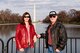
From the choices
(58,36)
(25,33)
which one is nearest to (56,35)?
(58,36)

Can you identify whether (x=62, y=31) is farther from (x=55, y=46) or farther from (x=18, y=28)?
(x=18, y=28)

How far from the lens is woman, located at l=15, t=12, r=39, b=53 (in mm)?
5375

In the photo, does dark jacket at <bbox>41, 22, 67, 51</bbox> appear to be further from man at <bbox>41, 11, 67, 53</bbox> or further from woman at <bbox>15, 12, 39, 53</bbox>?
woman at <bbox>15, 12, 39, 53</bbox>

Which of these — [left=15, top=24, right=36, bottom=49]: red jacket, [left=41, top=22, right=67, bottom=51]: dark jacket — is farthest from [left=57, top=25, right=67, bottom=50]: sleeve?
[left=15, top=24, right=36, bottom=49]: red jacket

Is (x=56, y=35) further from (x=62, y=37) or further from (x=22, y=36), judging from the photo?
(x=22, y=36)

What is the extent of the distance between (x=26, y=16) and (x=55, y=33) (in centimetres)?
75

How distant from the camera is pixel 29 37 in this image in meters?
5.43

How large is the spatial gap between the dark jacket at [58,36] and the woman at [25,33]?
20.6 inches

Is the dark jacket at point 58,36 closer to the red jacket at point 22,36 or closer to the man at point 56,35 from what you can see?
the man at point 56,35

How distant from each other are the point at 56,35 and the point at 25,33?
26.9 inches

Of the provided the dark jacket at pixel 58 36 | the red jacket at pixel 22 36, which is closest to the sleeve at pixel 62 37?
the dark jacket at pixel 58 36

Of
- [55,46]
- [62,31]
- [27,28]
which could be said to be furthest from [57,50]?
[27,28]

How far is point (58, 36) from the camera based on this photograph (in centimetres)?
511

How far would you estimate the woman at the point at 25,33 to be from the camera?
212 inches
